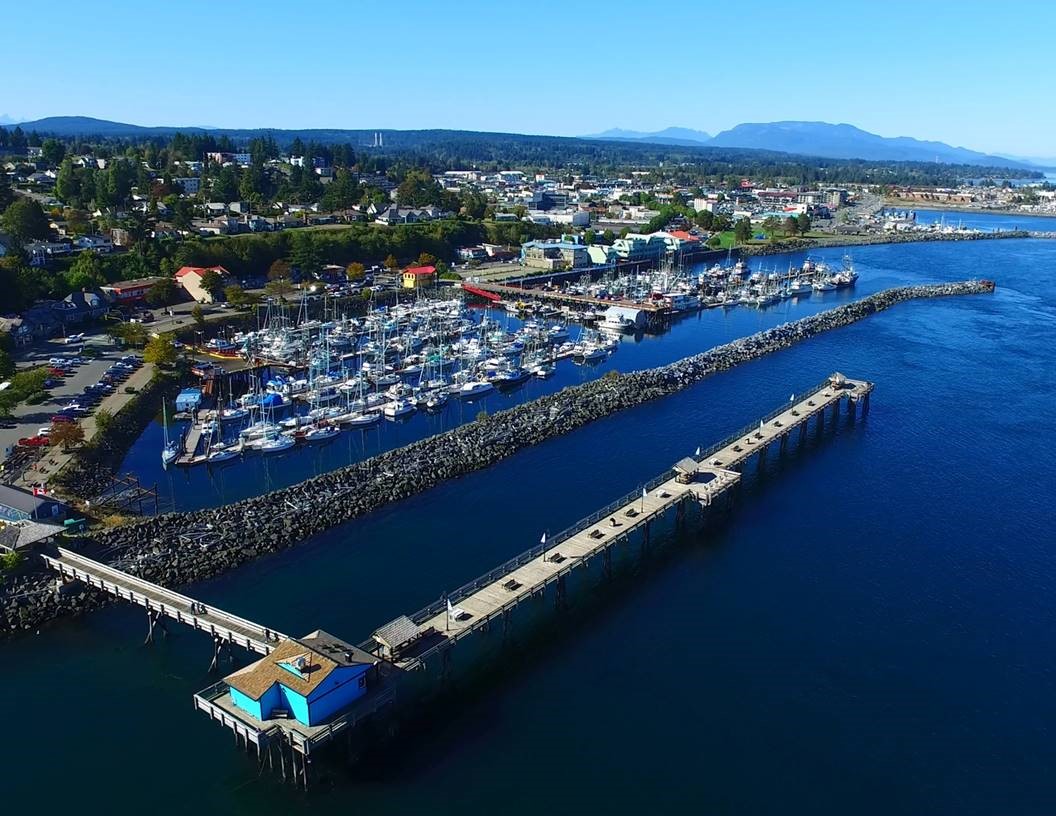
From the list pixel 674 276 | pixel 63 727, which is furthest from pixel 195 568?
pixel 674 276

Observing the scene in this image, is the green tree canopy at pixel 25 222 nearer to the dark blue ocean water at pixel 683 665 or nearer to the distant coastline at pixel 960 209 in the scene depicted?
the dark blue ocean water at pixel 683 665

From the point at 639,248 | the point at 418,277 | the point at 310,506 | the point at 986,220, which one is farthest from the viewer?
the point at 986,220

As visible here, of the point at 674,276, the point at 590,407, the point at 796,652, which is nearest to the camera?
the point at 796,652

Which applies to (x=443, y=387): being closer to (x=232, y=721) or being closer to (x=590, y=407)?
(x=590, y=407)

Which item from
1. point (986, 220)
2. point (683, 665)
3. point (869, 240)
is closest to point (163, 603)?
point (683, 665)

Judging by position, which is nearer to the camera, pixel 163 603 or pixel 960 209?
pixel 163 603

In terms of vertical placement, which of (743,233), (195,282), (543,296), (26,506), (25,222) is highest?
(743,233)

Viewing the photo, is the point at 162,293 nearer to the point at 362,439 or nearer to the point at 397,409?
the point at 397,409
